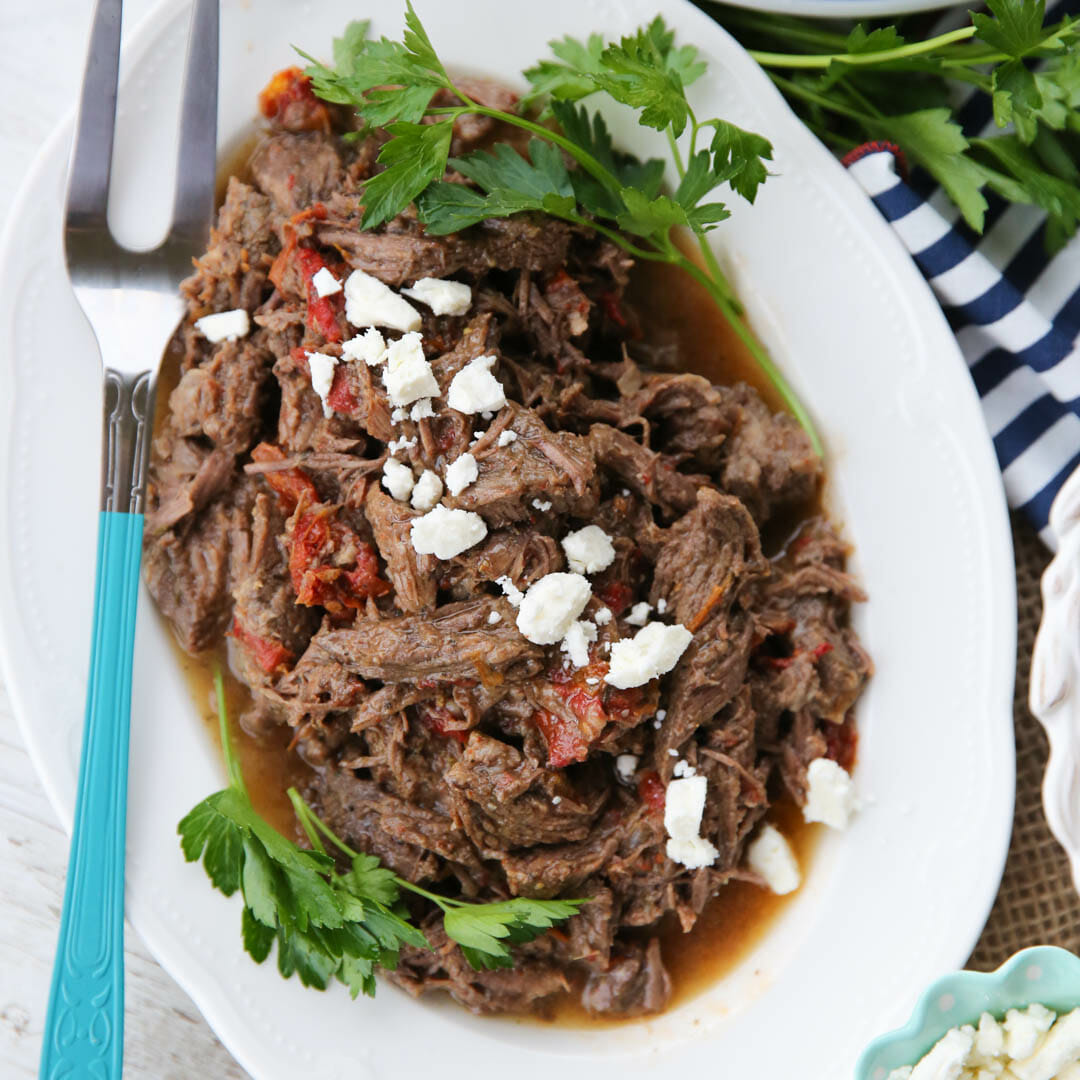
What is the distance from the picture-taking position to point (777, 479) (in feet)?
11.6

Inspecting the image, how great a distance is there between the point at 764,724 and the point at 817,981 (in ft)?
2.89

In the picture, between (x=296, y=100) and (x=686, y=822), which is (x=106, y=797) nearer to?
(x=686, y=822)

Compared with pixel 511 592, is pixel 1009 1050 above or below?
below

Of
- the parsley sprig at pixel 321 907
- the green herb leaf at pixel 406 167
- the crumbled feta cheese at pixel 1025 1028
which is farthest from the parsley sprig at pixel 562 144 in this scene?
the crumbled feta cheese at pixel 1025 1028

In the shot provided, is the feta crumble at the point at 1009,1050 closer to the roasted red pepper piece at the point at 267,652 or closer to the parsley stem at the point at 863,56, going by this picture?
the roasted red pepper piece at the point at 267,652

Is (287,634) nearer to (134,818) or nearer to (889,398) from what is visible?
(134,818)

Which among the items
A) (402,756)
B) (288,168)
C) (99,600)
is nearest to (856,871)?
(402,756)

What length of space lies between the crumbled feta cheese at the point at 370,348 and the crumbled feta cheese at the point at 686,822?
5.14ft

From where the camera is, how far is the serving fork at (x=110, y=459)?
3.19 meters

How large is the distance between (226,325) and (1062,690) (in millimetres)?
2799

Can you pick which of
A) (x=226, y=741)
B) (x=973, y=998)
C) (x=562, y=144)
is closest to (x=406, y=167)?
(x=562, y=144)

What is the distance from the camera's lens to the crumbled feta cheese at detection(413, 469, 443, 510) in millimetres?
2979

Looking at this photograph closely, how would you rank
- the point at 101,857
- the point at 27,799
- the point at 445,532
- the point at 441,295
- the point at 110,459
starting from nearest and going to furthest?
1. the point at 445,532
2. the point at 441,295
3. the point at 101,857
4. the point at 110,459
5. the point at 27,799

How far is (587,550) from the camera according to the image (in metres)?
3.05
